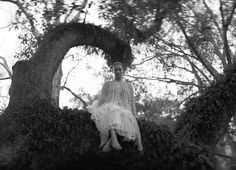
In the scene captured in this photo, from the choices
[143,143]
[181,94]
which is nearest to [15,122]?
[143,143]

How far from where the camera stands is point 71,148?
5.44 m

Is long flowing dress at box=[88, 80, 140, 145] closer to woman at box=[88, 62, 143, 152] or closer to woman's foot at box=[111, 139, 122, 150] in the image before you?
woman at box=[88, 62, 143, 152]

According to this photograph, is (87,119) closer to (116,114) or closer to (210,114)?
(116,114)

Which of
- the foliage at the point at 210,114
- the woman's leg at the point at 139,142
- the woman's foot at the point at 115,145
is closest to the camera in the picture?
the woman's foot at the point at 115,145

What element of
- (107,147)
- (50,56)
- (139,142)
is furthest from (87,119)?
(50,56)

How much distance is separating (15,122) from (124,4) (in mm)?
2998

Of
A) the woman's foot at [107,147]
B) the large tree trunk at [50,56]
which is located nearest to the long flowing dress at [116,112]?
the woman's foot at [107,147]

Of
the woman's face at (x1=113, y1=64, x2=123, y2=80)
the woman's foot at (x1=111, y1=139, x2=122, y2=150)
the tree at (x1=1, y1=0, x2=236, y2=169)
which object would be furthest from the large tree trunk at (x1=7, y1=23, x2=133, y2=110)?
the woman's foot at (x1=111, y1=139, x2=122, y2=150)

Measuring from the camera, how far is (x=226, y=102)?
674 centimetres

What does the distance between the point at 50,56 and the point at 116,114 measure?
84.6 inches

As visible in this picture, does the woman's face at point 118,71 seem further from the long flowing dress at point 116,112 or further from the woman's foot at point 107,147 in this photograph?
the woman's foot at point 107,147

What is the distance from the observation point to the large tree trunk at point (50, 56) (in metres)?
6.30

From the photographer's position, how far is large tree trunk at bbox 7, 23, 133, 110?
20.7 feet

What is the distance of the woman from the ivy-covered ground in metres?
0.19
